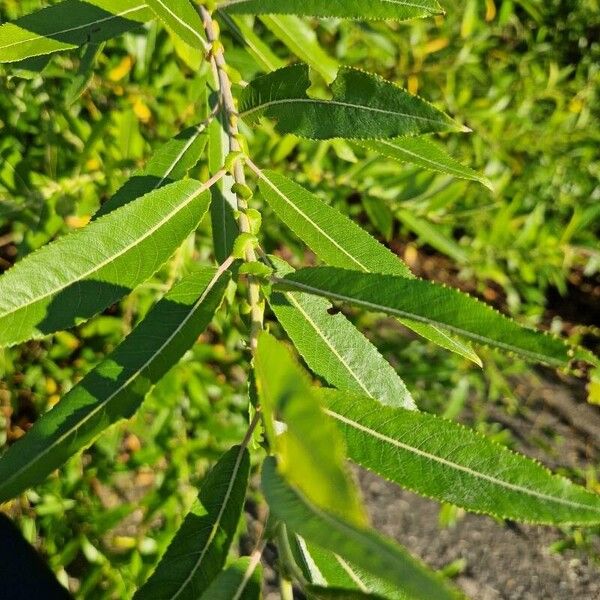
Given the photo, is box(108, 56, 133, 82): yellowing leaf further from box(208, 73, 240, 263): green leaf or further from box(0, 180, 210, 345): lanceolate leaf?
box(0, 180, 210, 345): lanceolate leaf

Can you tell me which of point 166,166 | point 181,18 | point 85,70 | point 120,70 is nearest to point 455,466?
point 166,166

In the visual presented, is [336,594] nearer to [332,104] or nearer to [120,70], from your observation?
[332,104]

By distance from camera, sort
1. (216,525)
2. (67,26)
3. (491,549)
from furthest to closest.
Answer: (491,549) < (67,26) < (216,525)

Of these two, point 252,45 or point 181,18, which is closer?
point 181,18

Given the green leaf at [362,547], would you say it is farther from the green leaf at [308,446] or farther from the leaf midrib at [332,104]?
the leaf midrib at [332,104]

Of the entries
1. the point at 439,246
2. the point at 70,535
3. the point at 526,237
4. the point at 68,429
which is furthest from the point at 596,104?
the point at 68,429
